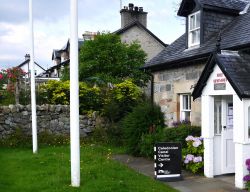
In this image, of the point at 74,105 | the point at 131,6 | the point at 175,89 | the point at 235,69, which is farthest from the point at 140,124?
the point at 131,6

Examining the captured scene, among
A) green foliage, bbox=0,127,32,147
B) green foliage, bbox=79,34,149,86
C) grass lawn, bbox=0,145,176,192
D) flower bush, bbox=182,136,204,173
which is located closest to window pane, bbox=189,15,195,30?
flower bush, bbox=182,136,204,173

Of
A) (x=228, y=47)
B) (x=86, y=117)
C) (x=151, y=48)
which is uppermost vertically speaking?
(x=151, y=48)

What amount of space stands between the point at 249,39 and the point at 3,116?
955 cm

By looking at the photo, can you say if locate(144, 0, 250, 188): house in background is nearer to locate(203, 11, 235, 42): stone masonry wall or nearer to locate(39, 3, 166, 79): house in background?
locate(203, 11, 235, 42): stone masonry wall

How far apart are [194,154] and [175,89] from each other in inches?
136

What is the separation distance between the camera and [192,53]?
11.5 m

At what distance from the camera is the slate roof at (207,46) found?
995 cm

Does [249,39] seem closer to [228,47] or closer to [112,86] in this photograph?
[228,47]

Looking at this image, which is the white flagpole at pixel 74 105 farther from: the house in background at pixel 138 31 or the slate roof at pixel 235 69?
the house in background at pixel 138 31

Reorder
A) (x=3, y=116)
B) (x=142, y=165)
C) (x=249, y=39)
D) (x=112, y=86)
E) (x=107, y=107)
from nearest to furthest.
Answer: (x=249, y=39) < (x=142, y=165) < (x=3, y=116) < (x=107, y=107) < (x=112, y=86)

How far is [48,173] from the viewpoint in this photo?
8.59 m

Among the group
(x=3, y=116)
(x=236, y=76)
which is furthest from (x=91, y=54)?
(x=236, y=76)

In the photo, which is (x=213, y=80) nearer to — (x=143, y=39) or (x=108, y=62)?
(x=108, y=62)

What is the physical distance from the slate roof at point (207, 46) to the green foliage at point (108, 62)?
5758 mm
